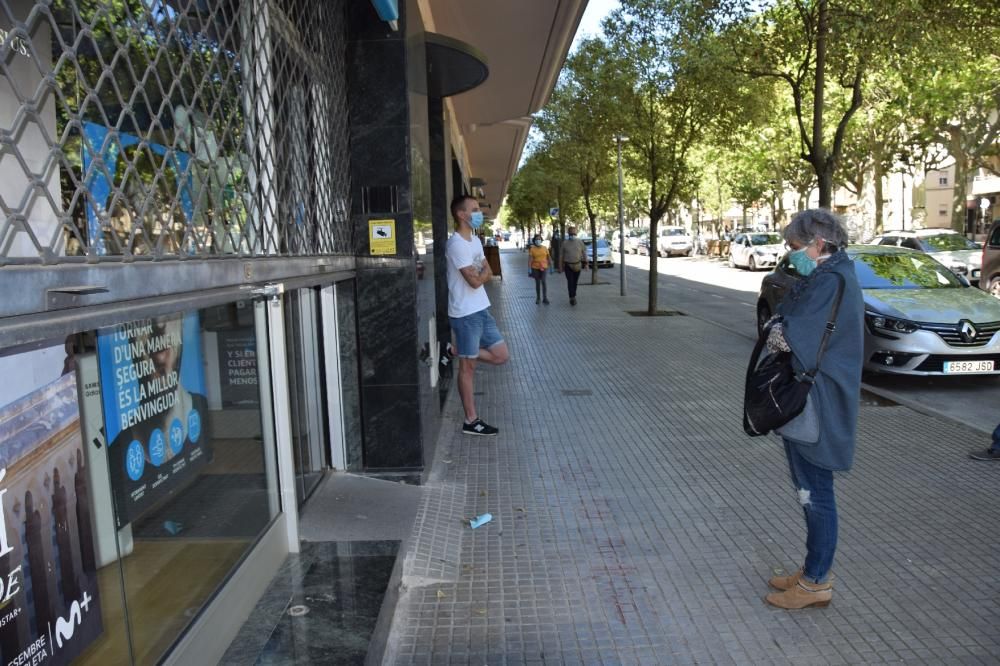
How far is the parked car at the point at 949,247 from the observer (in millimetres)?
19703

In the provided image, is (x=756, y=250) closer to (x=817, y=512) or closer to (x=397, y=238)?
(x=397, y=238)

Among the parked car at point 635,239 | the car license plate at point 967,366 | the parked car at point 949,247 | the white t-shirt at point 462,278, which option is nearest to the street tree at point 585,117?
the parked car at point 949,247

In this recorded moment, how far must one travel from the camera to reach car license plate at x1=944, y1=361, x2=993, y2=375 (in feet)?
28.0

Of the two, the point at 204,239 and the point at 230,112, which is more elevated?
the point at 230,112

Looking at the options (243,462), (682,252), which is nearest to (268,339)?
(243,462)

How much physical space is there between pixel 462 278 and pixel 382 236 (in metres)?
1.22

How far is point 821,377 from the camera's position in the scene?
3607mm

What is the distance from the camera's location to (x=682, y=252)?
1964 inches

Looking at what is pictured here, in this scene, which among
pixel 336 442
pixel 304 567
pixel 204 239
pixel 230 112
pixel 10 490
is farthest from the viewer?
pixel 336 442

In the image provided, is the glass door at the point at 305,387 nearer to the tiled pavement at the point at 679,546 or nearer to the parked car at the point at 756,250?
the tiled pavement at the point at 679,546

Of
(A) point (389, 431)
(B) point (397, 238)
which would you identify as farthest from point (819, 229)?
(A) point (389, 431)

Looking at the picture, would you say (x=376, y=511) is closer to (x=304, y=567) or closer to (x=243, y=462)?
(x=304, y=567)

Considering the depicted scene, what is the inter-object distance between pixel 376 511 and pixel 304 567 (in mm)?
864

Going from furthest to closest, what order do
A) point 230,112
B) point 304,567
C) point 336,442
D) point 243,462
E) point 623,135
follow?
point 623,135, point 336,442, point 304,567, point 243,462, point 230,112
